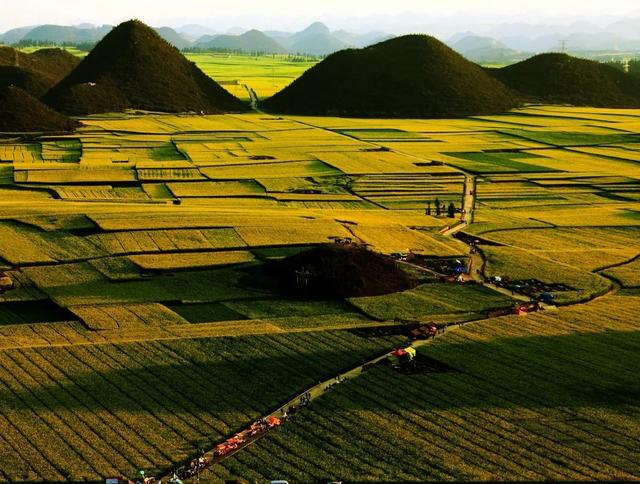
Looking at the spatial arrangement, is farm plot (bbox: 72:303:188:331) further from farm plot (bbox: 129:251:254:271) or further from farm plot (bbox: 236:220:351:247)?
farm plot (bbox: 236:220:351:247)

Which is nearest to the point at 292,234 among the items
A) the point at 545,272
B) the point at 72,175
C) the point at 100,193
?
the point at 545,272

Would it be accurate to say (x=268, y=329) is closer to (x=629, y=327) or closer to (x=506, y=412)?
(x=506, y=412)

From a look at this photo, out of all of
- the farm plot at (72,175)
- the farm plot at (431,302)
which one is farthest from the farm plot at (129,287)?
the farm plot at (72,175)

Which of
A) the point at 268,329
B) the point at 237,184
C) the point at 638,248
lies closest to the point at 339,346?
the point at 268,329

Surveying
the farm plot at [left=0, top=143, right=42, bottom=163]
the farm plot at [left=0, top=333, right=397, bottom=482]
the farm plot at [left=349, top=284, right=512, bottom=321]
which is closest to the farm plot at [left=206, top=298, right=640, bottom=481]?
the farm plot at [left=0, top=333, right=397, bottom=482]

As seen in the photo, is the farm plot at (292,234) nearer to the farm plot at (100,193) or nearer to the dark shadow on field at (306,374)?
the farm plot at (100,193)
